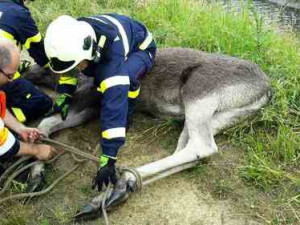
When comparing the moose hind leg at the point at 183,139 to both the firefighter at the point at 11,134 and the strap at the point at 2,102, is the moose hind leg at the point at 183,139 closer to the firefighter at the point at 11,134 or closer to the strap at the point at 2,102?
the firefighter at the point at 11,134

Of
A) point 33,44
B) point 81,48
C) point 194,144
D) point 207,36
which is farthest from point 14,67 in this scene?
point 207,36

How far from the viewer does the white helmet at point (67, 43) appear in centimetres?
408

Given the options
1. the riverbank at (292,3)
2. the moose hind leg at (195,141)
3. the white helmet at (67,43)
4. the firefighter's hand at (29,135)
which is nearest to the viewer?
the white helmet at (67,43)

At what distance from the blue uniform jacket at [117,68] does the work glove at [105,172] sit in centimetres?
5

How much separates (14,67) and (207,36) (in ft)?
9.56

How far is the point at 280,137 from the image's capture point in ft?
15.5

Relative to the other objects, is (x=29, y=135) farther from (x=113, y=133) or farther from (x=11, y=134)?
(x=113, y=133)

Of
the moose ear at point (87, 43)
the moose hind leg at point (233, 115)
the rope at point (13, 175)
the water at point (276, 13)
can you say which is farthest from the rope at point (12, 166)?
the water at point (276, 13)

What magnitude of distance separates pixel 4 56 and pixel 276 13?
579 cm

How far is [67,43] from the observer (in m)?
4.08

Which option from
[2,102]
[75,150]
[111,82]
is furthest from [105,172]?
[2,102]

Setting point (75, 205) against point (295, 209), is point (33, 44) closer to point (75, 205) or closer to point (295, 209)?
point (75, 205)

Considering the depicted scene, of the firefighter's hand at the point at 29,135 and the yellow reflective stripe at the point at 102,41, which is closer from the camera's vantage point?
the yellow reflective stripe at the point at 102,41

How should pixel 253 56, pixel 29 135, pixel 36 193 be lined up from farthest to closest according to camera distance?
pixel 253 56, pixel 29 135, pixel 36 193
